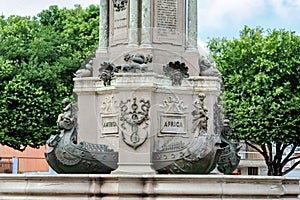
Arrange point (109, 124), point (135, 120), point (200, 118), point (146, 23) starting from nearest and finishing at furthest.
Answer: point (200, 118) → point (135, 120) → point (109, 124) → point (146, 23)

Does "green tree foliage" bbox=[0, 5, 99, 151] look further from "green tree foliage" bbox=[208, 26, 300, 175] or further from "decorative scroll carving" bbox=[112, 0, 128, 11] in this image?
"decorative scroll carving" bbox=[112, 0, 128, 11]

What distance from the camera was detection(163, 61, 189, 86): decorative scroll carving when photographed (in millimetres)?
15586

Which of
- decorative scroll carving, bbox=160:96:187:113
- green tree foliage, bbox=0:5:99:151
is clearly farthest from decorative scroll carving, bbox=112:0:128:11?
green tree foliage, bbox=0:5:99:151

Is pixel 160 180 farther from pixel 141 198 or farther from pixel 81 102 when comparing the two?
pixel 81 102

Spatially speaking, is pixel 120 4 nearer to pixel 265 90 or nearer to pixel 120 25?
pixel 120 25

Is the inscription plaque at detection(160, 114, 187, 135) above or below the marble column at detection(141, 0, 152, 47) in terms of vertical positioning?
below

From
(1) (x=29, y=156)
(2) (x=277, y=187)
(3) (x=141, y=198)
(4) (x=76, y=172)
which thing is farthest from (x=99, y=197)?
(1) (x=29, y=156)

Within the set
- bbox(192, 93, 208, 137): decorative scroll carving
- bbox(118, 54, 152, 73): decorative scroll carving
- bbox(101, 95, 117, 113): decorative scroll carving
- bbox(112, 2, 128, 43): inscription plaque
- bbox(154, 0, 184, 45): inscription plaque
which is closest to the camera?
bbox(192, 93, 208, 137): decorative scroll carving

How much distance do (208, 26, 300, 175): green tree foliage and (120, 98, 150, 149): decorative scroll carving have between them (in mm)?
17169

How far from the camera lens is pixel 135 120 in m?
14.6

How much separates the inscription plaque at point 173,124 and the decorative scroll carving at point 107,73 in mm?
1557

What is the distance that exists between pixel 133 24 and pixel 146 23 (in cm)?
31

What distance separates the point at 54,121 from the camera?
1313 inches

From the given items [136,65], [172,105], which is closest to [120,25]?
[136,65]
